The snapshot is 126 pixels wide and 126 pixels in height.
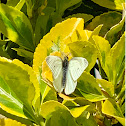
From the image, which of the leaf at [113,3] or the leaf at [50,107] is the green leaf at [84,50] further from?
the leaf at [113,3]

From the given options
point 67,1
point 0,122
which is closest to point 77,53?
point 0,122

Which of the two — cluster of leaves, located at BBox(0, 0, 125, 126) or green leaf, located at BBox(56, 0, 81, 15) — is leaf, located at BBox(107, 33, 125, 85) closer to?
cluster of leaves, located at BBox(0, 0, 125, 126)

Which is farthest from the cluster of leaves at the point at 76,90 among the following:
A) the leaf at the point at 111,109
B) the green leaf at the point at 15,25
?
the green leaf at the point at 15,25

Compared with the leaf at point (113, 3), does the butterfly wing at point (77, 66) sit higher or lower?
lower

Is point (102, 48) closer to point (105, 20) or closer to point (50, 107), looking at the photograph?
point (50, 107)

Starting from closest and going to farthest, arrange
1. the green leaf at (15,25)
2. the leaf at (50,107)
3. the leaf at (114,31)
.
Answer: the leaf at (50,107) < the leaf at (114,31) < the green leaf at (15,25)

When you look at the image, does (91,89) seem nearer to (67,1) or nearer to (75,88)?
(75,88)
